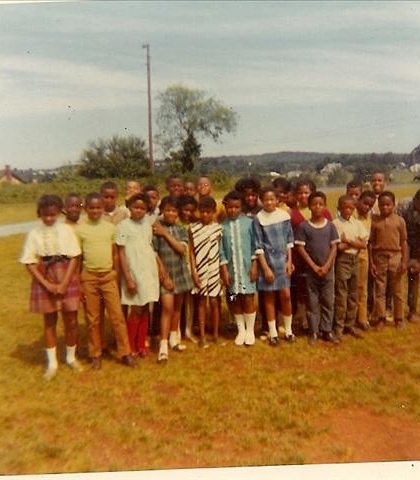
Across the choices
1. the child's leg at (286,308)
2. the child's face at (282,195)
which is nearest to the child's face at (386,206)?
the child's face at (282,195)

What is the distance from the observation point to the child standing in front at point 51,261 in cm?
320

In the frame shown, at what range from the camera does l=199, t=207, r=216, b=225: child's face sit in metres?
3.66

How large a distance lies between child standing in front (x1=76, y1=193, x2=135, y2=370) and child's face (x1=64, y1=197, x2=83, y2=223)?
0.36ft

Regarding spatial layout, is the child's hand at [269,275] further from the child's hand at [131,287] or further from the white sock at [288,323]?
the child's hand at [131,287]

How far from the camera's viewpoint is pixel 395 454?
8.71ft

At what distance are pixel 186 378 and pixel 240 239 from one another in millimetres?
1068

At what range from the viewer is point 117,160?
5.00 meters

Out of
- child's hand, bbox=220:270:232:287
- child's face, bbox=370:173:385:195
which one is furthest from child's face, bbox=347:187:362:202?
child's hand, bbox=220:270:232:287

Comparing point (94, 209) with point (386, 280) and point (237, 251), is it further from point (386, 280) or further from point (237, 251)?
point (386, 280)

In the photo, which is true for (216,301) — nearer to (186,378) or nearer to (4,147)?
(186,378)

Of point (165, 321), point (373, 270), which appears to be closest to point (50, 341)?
point (165, 321)

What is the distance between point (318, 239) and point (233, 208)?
0.67 m

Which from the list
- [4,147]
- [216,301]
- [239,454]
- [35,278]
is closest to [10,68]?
[4,147]

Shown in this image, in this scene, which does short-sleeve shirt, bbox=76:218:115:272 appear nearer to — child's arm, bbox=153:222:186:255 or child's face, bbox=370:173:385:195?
child's arm, bbox=153:222:186:255
